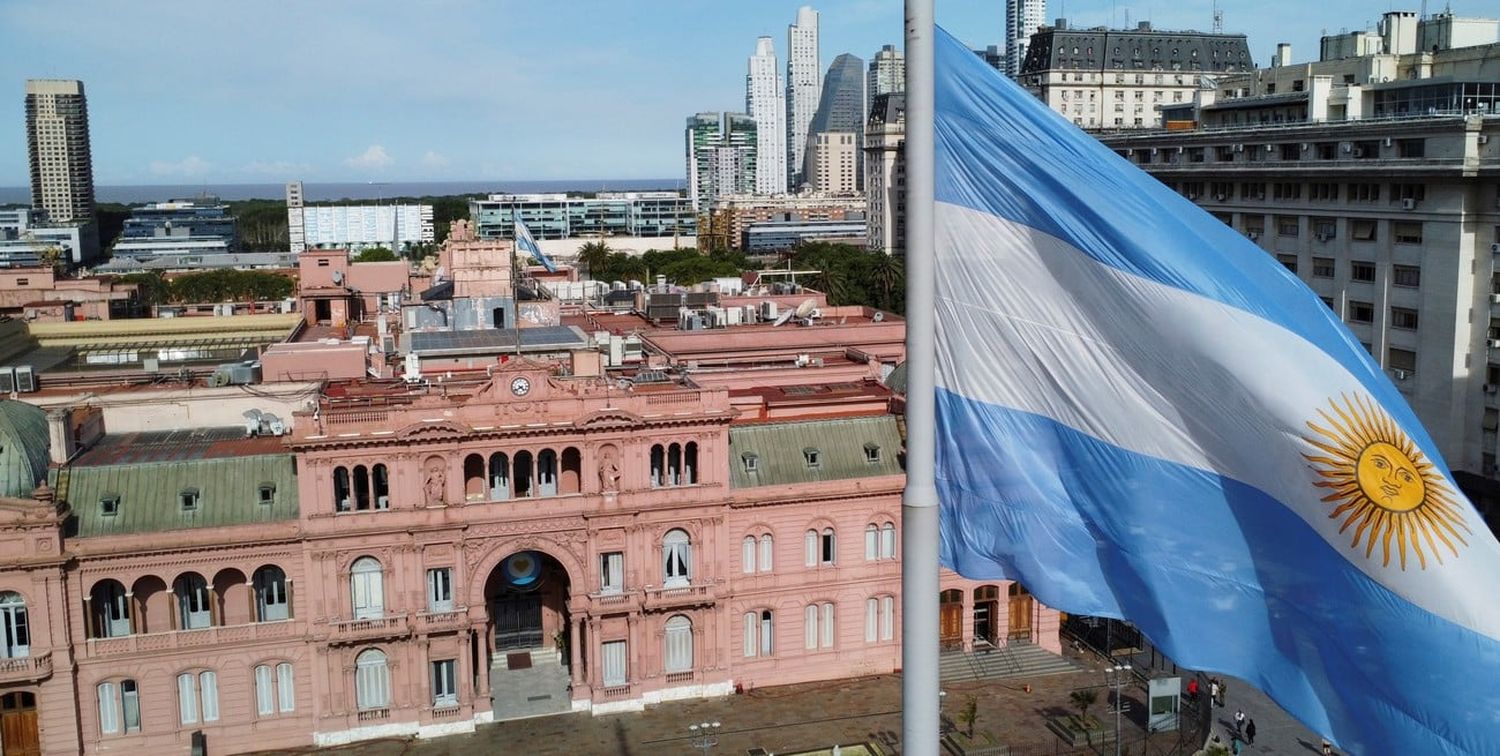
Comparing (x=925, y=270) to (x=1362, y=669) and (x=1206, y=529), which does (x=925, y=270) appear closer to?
(x=1206, y=529)

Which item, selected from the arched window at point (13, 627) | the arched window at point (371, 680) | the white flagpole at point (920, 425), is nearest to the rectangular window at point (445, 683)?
the arched window at point (371, 680)

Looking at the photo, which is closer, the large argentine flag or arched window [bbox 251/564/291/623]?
the large argentine flag

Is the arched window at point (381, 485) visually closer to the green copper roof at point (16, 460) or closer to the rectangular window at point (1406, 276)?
the green copper roof at point (16, 460)

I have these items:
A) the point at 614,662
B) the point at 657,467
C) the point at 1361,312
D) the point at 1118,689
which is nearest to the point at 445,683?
the point at 614,662

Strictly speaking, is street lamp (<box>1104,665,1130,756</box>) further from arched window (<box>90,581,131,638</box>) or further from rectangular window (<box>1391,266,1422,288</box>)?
arched window (<box>90,581,131,638</box>)

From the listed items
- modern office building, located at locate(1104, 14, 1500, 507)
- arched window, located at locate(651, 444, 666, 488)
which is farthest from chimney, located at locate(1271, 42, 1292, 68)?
arched window, located at locate(651, 444, 666, 488)
